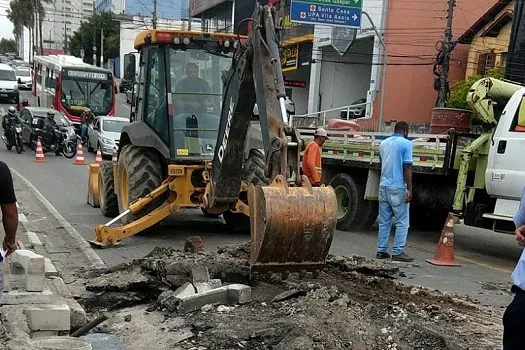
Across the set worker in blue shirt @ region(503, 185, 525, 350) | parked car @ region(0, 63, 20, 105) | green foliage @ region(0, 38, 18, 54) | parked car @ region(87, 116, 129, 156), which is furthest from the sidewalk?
green foliage @ region(0, 38, 18, 54)

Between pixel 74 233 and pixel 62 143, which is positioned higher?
pixel 74 233

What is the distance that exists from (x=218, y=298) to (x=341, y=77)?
34639mm

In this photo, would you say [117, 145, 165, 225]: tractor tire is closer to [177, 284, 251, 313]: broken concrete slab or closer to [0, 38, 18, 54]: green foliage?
[177, 284, 251, 313]: broken concrete slab

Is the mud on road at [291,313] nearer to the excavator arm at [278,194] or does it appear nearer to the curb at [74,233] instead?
the excavator arm at [278,194]

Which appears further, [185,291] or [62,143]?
[62,143]

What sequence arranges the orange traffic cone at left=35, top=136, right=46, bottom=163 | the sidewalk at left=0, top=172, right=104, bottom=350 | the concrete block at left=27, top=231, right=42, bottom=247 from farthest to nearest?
the orange traffic cone at left=35, top=136, right=46, bottom=163 < the concrete block at left=27, top=231, right=42, bottom=247 < the sidewalk at left=0, top=172, right=104, bottom=350

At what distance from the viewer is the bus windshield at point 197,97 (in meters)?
9.28

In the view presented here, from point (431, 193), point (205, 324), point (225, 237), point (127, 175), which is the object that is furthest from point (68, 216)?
point (205, 324)

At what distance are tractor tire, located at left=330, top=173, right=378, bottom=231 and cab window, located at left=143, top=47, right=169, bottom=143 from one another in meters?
3.35

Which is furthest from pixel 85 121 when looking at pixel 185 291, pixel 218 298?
pixel 218 298

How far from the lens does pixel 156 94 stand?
31.3 ft

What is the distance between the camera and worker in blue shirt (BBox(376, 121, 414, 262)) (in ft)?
27.7

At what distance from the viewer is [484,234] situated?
11602 mm

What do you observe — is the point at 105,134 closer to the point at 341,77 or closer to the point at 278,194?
the point at 278,194
